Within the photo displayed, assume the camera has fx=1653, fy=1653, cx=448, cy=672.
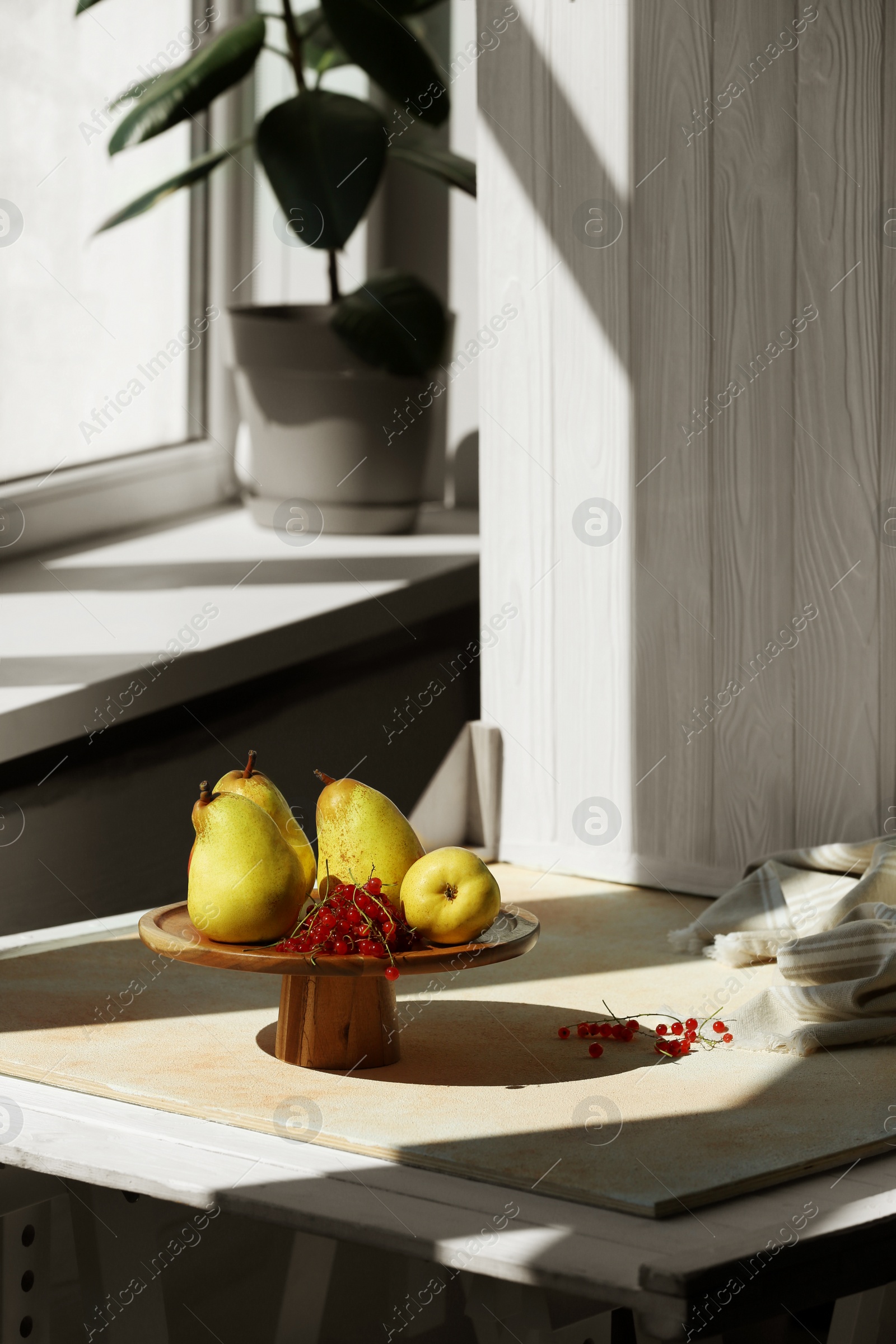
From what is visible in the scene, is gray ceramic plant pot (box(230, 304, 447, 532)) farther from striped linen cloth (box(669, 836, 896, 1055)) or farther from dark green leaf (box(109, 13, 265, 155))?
striped linen cloth (box(669, 836, 896, 1055))

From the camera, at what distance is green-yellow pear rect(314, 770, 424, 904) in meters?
1.29

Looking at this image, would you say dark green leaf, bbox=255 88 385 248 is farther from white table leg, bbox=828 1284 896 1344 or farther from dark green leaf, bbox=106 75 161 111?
white table leg, bbox=828 1284 896 1344

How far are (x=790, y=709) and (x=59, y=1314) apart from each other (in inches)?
43.3

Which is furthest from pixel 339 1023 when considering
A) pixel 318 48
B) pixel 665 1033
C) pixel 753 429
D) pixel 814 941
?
pixel 318 48

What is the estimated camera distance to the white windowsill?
2.12 m

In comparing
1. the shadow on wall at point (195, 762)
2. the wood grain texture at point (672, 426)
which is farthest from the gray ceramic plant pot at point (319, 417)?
the wood grain texture at point (672, 426)

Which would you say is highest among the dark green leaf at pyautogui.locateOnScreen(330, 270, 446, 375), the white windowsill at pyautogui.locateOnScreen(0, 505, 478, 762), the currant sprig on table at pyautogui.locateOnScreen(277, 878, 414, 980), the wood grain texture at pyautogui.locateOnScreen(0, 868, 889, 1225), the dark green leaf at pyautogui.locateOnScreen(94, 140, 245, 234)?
the dark green leaf at pyautogui.locateOnScreen(94, 140, 245, 234)

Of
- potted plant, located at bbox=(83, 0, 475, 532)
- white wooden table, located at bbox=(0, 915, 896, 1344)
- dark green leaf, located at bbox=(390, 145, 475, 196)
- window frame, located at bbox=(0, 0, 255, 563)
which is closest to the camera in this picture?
white wooden table, located at bbox=(0, 915, 896, 1344)

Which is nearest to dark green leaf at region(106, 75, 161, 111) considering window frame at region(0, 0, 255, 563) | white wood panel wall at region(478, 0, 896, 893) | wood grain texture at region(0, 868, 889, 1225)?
window frame at region(0, 0, 255, 563)

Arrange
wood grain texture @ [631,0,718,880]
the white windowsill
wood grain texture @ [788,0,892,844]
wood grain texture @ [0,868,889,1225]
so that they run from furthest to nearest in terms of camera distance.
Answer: the white windowsill, wood grain texture @ [631,0,718,880], wood grain texture @ [788,0,892,844], wood grain texture @ [0,868,889,1225]

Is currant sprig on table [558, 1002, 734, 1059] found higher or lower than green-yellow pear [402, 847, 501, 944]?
lower

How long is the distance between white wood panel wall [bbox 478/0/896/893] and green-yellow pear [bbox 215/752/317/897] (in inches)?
31.0

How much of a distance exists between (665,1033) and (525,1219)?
421mm

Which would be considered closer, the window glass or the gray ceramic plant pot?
the window glass
